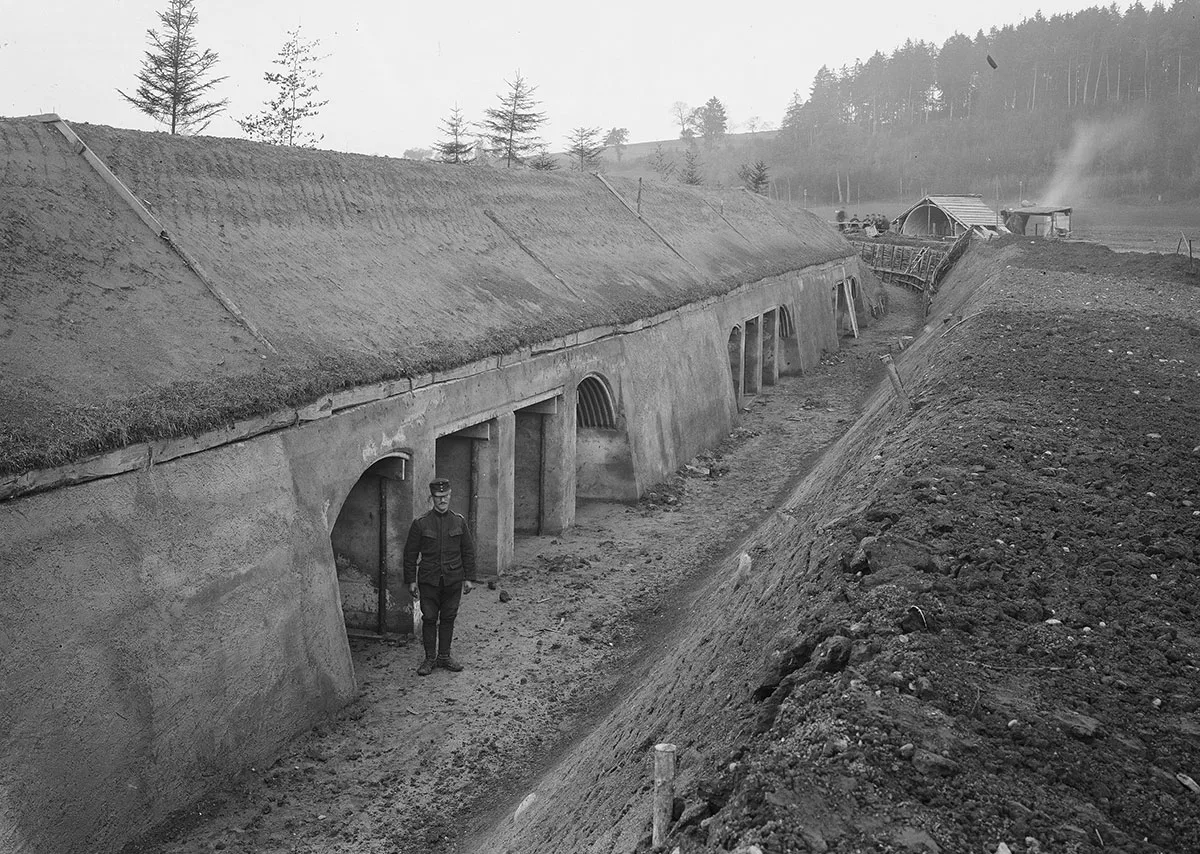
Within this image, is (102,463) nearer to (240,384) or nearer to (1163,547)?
(240,384)

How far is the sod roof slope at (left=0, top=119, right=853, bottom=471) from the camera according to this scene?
9703mm

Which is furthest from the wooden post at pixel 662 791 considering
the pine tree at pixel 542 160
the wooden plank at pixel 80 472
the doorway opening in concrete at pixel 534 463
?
the pine tree at pixel 542 160

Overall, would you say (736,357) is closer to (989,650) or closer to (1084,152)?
(989,650)

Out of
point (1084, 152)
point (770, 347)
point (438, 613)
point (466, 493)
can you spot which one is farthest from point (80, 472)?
point (1084, 152)

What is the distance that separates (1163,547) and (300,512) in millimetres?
7696

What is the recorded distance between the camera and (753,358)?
102 feet

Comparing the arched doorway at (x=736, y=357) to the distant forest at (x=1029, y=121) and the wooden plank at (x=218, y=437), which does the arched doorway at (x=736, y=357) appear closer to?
the wooden plank at (x=218, y=437)

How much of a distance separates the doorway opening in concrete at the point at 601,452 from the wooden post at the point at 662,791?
44.3 ft

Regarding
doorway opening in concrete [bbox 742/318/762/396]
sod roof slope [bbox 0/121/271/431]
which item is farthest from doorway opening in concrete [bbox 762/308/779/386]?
sod roof slope [bbox 0/121/271/431]

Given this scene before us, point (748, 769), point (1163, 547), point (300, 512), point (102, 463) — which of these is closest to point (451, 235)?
point (300, 512)

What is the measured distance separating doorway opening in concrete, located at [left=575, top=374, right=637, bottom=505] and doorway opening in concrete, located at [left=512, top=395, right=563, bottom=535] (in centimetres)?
188

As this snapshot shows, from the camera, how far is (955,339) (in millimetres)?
18938

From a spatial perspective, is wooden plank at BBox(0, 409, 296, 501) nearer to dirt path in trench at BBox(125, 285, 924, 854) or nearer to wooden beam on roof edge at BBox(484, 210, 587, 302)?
dirt path in trench at BBox(125, 285, 924, 854)

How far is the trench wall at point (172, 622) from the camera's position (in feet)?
26.3
